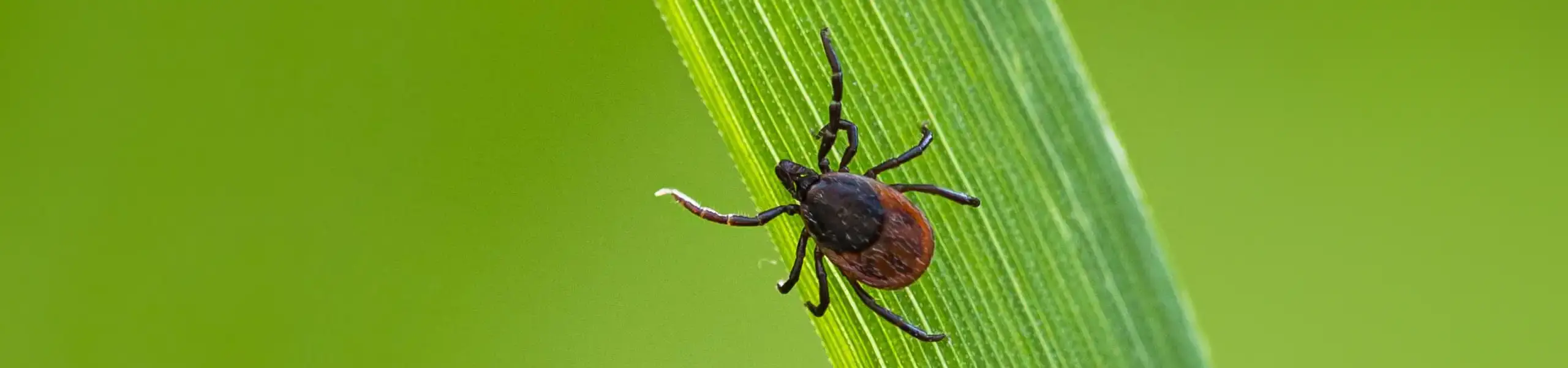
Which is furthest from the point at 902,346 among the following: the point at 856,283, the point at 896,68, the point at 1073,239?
the point at 896,68

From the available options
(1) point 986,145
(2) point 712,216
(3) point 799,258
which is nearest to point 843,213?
(3) point 799,258

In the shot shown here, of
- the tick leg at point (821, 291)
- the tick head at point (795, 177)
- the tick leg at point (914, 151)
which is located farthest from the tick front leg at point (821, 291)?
the tick leg at point (914, 151)

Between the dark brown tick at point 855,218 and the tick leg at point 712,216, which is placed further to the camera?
the tick leg at point 712,216

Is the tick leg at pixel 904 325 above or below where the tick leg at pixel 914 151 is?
below

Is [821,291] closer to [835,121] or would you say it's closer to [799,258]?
[799,258]

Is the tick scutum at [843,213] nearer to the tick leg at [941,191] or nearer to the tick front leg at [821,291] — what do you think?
the tick front leg at [821,291]

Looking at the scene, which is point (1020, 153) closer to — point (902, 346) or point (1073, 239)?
point (1073, 239)
